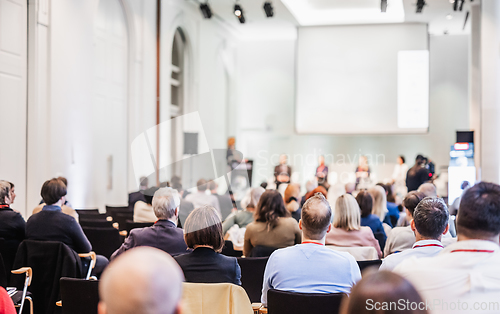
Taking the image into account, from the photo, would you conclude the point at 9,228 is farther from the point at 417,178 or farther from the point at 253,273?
the point at 417,178

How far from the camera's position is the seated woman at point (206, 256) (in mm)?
2613

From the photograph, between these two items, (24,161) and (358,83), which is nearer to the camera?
(24,161)

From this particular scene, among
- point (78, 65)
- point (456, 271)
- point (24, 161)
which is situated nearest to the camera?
point (456, 271)

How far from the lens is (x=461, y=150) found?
36.9ft

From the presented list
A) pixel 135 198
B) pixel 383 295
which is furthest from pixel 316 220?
pixel 135 198

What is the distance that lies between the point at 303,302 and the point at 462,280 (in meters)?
0.72

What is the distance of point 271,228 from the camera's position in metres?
3.86

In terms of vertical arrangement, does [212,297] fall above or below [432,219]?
below

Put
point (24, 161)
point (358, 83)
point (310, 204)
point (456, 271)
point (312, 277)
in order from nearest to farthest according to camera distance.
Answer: point (456, 271), point (312, 277), point (310, 204), point (24, 161), point (358, 83)

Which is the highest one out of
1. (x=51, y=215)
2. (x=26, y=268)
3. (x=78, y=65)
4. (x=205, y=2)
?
(x=205, y=2)

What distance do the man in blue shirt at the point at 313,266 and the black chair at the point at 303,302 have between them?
0.99ft

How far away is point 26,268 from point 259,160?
13.1 meters

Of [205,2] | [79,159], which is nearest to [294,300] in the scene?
[79,159]

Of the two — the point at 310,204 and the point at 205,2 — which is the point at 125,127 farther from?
the point at 310,204
